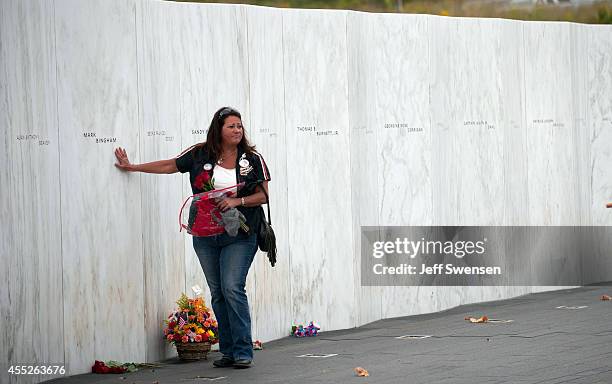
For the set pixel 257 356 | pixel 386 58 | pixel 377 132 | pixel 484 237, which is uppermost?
pixel 386 58

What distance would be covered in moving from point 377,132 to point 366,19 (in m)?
1.07

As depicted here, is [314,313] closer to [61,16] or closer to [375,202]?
[375,202]

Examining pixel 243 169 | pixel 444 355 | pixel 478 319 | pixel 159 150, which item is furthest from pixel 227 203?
pixel 478 319

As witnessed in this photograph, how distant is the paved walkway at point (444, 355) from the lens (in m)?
7.49

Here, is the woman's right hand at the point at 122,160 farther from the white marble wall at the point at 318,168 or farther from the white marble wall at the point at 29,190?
the white marble wall at the point at 318,168

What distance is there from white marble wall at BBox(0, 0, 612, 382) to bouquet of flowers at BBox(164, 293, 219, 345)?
0.17 meters

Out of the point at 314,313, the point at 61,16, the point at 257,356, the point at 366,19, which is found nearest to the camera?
the point at 61,16

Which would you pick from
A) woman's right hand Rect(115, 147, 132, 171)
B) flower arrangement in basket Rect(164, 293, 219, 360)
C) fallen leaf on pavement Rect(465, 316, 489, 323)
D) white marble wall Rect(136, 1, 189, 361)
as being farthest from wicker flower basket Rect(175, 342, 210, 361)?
fallen leaf on pavement Rect(465, 316, 489, 323)

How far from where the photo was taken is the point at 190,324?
8820mm

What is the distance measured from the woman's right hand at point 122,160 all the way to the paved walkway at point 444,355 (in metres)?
1.48

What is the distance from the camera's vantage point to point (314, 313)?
10453mm

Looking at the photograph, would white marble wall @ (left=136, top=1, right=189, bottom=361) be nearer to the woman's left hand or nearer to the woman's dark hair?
the woman's dark hair

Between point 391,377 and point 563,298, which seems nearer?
point 391,377

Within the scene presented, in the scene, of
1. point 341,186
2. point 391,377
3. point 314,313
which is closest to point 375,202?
point 341,186
